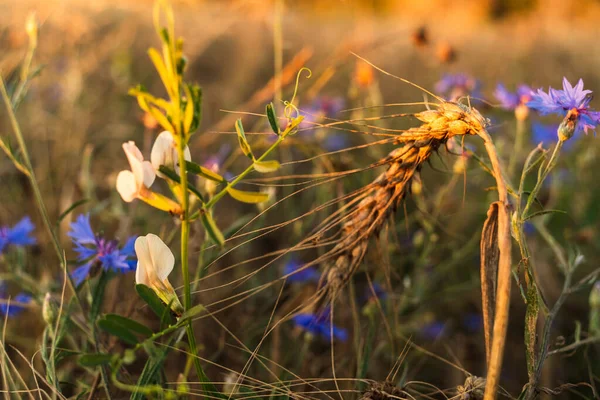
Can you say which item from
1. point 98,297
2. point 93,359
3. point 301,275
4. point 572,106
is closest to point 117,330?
point 93,359

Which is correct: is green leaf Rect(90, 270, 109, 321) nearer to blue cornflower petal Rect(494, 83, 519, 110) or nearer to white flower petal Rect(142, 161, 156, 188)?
white flower petal Rect(142, 161, 156, 188)

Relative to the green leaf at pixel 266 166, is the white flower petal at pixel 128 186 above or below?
below

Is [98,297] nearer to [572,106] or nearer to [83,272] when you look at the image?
[83,272]

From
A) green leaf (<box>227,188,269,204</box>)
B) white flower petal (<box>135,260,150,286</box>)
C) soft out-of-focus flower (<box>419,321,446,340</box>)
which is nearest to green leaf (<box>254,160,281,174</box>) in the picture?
green leaf (<box>227,188,269,204</box>)

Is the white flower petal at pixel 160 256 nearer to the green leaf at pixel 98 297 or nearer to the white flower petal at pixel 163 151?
the white flower petal at pixel 163 151


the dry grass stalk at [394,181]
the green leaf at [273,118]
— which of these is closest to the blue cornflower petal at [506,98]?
the dry grass stalk at [394,181]

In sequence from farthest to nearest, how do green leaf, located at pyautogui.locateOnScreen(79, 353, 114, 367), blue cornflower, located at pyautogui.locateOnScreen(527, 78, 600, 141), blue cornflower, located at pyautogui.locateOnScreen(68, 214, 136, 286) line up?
blue cornflower, located at pyautogui.locateOnScreen(68, 214, 136, 286), blue cornflower, located at pyautogui.locateOnScreen(527, 78, 600, 141), green leaf, located at pyautogui.locateOnScreen(79, 353, 114, 367)
